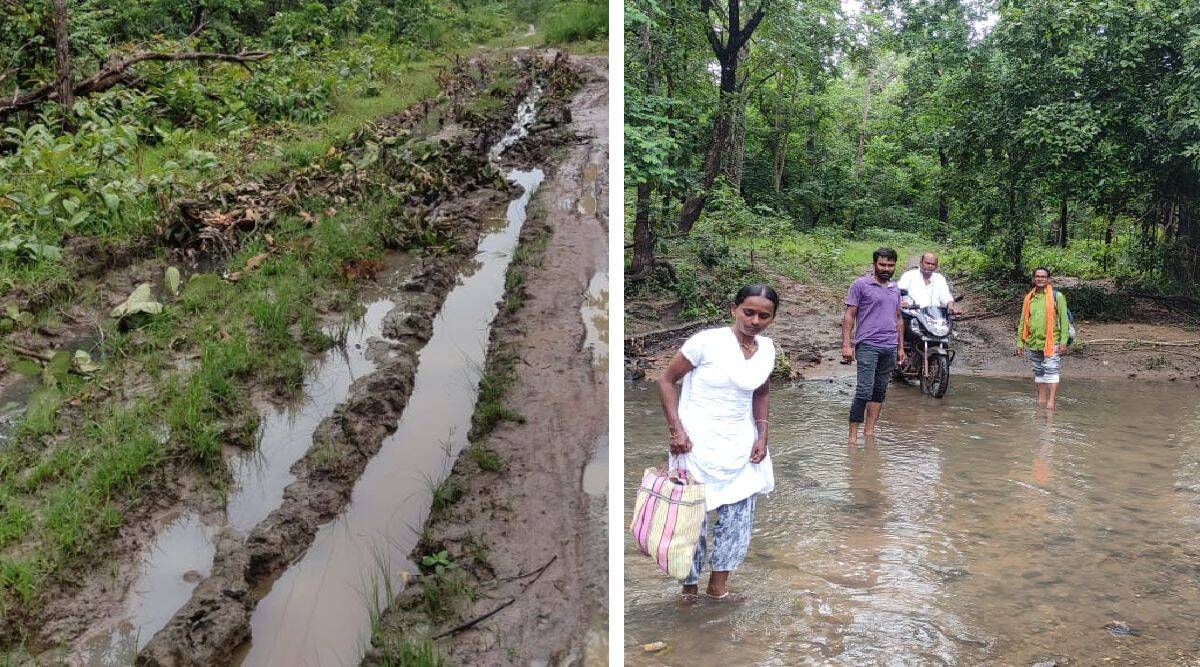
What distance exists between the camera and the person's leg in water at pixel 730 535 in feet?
10.3

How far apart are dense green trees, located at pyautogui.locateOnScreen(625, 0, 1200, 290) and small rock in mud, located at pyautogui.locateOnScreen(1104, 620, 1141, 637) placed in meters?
3.62

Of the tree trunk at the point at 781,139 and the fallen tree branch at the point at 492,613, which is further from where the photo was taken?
the tree trunk at the point at 781,139

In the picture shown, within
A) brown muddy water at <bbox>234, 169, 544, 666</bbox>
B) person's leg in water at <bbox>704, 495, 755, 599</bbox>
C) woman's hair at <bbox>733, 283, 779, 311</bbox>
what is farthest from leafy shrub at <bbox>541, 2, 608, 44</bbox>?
person's leg in water at <bbox>704, 495, 755, 599</bbox>

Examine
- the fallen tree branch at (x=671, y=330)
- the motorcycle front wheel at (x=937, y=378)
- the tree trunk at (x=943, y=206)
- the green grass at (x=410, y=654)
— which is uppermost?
the tree trunk at (x=943, y=206)

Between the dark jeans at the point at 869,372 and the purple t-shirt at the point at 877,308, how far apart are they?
0.16 ft

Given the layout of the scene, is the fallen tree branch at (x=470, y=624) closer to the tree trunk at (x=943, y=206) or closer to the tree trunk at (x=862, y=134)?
the tree trunk at (x=943, y=206)

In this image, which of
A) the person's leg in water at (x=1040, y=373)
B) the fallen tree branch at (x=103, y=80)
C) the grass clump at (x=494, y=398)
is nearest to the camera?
the grass clump at (x=494, y=398)

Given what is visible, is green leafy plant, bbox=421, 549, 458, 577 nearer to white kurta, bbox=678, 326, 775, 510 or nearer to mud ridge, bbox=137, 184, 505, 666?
mud ridge, bbox=137, 184, 505, 666

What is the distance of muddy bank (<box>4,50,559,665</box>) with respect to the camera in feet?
9.42

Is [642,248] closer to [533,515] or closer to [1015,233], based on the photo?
[533,515]

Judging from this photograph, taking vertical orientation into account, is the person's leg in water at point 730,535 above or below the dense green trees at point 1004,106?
below

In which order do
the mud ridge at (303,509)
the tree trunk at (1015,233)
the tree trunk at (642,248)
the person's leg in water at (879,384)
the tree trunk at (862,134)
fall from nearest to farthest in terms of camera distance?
the mud ridge at (303,509), the person's leg in water at (879,384), the tree trunk at (642,248), the tree trunk at (1015,233), the tree trunk at (862,134)

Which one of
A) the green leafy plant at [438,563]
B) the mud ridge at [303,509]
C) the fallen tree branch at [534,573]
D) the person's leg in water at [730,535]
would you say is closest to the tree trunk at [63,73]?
the mud ridge at [303,509]

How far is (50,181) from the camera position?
6086mm
